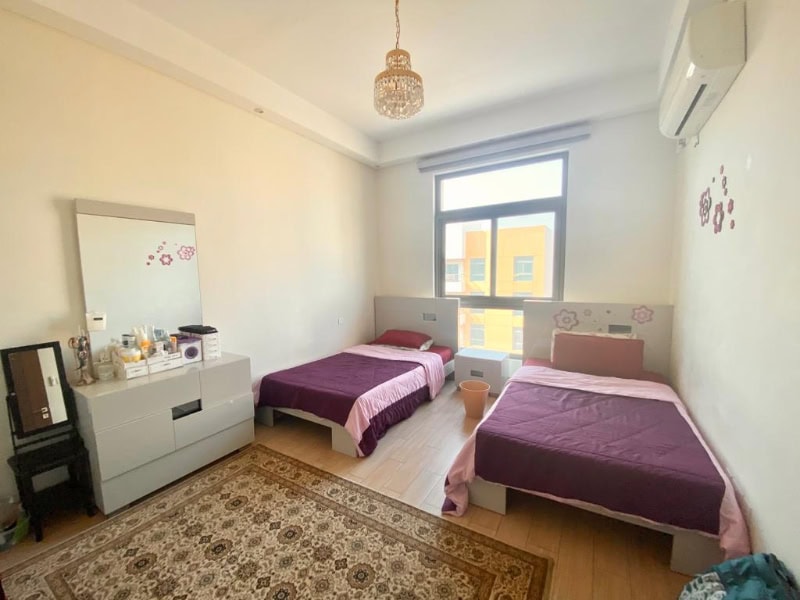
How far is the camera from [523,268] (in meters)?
3.61

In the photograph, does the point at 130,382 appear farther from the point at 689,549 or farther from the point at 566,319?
the point at 566,319

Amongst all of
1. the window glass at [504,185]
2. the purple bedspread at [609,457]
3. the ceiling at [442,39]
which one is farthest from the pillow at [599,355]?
the ceiling at [442,39]

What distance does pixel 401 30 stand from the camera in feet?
7.19

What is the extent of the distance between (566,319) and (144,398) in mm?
3403

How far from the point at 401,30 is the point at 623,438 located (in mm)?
2859

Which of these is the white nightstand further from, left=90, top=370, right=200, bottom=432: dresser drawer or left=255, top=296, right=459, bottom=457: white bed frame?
left=90, top=370, right=200, bottom=432: dresser drawer

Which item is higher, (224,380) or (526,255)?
(526,255)

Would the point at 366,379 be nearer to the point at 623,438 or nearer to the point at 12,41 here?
the point at 623,438

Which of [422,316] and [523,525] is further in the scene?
[422,316]

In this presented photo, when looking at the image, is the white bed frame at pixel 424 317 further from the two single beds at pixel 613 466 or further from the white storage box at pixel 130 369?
the white storage box at pixel 130 369

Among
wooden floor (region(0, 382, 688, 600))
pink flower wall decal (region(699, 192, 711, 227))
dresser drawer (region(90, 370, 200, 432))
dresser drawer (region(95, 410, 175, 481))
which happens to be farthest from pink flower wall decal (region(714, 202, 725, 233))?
dresser drawer (region(95, 410, 175, 481))

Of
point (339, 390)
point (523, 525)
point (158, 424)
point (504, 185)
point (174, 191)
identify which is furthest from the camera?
point (504, 185)

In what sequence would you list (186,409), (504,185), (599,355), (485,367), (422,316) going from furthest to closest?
(422,316)
(504,185)
(485,367)
(599,355)
(186,409)

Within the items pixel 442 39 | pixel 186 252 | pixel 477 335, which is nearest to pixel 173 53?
pixel 186 252
